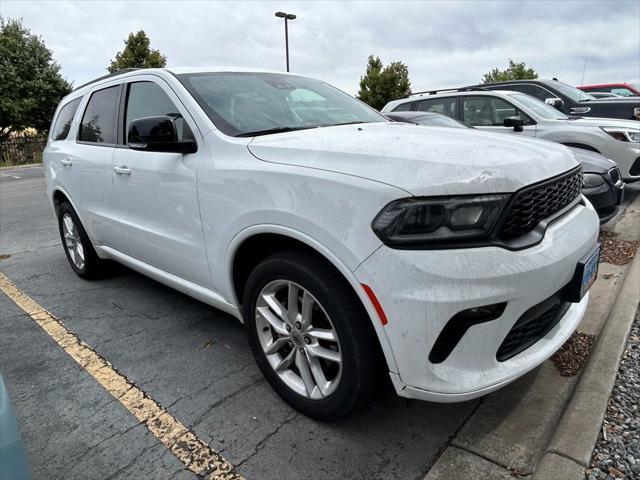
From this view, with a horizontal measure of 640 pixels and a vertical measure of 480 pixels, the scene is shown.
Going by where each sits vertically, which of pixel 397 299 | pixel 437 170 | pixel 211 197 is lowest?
pixel 397 299

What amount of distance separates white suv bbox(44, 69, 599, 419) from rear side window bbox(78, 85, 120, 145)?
0.55m

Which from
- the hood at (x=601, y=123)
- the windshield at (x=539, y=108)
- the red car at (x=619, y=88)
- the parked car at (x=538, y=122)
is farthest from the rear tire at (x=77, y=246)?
the red car at (x=619, y=88)

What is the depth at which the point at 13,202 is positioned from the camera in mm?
9711

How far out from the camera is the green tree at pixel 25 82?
71.5 ft

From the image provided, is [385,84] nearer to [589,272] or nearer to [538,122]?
[538,122]

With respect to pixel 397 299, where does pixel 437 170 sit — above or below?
above

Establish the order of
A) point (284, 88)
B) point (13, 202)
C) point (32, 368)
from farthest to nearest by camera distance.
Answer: point (13, 202) < point (284, 88) < point (32, 368)

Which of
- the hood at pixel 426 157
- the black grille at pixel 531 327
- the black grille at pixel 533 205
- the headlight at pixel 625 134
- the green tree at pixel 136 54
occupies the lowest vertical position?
the black grille at pixel 531 327

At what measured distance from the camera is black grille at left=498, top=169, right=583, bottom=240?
1.78 meters

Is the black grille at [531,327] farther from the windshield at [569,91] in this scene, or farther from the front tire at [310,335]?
the windshield at [569,91]

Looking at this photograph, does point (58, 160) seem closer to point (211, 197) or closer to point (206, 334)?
point (206, 334)

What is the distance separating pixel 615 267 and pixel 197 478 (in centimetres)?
364

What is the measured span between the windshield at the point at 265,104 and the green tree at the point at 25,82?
2381 centimetres

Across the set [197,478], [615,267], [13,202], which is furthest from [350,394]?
[13,202]
